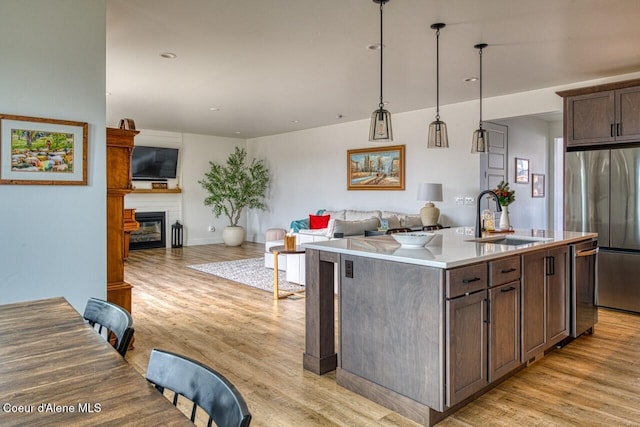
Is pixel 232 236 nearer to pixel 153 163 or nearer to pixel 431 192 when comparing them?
Result: pixel 153 163

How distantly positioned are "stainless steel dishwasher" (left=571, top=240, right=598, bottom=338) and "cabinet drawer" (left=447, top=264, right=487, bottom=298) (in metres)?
1.47

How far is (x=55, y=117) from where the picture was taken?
2.77m

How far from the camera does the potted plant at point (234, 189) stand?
9.98 meters

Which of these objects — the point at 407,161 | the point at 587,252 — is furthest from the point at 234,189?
the point at 587,252

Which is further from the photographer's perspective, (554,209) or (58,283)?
(554,209)

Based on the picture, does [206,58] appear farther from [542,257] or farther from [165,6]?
[542,257]

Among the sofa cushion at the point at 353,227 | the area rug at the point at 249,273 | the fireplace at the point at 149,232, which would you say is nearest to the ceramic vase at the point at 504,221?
the sofa cushion at the point at 353,227

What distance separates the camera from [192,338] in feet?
12.2

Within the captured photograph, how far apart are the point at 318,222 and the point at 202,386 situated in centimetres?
680

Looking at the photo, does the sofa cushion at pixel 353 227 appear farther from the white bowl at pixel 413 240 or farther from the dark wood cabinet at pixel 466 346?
the dark wood cabinet at pixel 466 346

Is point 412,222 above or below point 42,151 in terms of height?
below

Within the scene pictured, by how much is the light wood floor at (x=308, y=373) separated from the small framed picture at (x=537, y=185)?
130 inches

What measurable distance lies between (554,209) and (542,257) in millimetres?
5759

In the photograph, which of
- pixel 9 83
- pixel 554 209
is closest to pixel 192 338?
pixel 9 83
